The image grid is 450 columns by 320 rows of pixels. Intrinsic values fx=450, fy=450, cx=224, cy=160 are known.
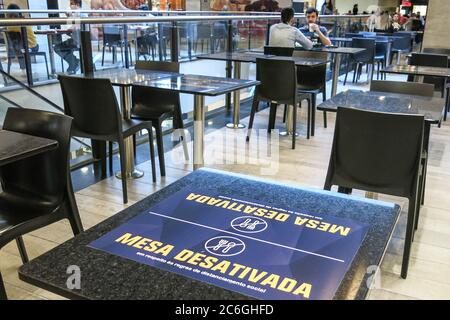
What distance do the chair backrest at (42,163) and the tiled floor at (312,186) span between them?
512 mm

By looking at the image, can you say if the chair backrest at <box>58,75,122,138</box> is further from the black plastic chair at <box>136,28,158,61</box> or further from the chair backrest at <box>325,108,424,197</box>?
the black plastic chair at <box>136,28,158,61</box>

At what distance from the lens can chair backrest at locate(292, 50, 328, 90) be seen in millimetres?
5129

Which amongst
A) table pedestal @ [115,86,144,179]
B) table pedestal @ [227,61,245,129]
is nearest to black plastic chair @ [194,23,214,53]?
table pedestal @ [227,61,245,129]

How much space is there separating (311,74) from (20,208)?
403 centimetres

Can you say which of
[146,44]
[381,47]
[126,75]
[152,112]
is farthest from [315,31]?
[126,75]

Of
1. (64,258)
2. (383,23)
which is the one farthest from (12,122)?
(383,23)

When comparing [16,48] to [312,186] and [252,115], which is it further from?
[312,186]

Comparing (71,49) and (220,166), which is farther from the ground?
(71,49)

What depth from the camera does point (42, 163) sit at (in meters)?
2.07

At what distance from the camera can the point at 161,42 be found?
4.91 m

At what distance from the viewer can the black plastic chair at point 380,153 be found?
2.19 metres

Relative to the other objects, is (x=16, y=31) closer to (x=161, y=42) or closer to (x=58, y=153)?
(x=161, y=42)

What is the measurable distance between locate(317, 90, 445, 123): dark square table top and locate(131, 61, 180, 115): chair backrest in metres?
1.55
